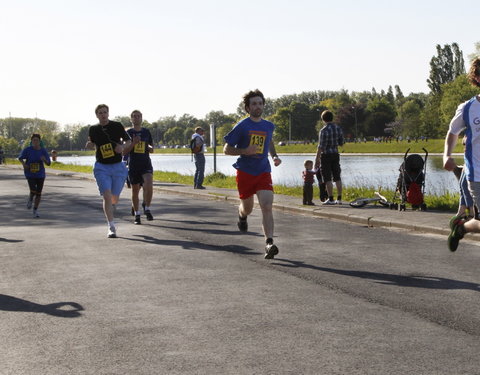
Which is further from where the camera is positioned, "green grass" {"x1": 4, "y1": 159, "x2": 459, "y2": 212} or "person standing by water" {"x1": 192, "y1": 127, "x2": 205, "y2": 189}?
"person standing by water" {"x1": 192, "y1": 127, "x2": 205, "y2": 189}

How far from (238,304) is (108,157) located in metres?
5.27

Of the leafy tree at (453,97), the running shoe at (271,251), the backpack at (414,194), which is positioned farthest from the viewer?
the leafy tree at (453,97)

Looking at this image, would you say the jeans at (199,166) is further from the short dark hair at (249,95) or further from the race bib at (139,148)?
the short dark hair at (249,95)

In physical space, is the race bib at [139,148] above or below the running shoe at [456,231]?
above

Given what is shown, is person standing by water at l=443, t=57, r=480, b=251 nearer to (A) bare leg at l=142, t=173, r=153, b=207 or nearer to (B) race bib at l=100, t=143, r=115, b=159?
(B) race bib at l=100, t=143, r=115, b=159

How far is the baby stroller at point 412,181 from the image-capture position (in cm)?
1224

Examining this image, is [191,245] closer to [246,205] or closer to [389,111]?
[246,205]

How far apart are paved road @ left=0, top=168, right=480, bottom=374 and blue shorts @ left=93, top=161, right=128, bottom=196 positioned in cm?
76

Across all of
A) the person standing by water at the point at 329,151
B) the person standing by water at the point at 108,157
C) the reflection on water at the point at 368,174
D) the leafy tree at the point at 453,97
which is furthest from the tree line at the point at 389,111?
the person standing by water at the point at 108,157

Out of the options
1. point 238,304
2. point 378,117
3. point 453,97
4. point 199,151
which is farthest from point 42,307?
point 378,117

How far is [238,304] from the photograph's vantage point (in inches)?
221

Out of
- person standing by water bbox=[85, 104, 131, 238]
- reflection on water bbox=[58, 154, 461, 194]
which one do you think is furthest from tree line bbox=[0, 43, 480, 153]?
person standing by water bbox=[85, 104, 131, 238]

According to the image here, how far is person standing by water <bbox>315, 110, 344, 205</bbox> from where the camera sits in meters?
14.1

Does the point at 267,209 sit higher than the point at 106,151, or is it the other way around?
the point at 106,151
